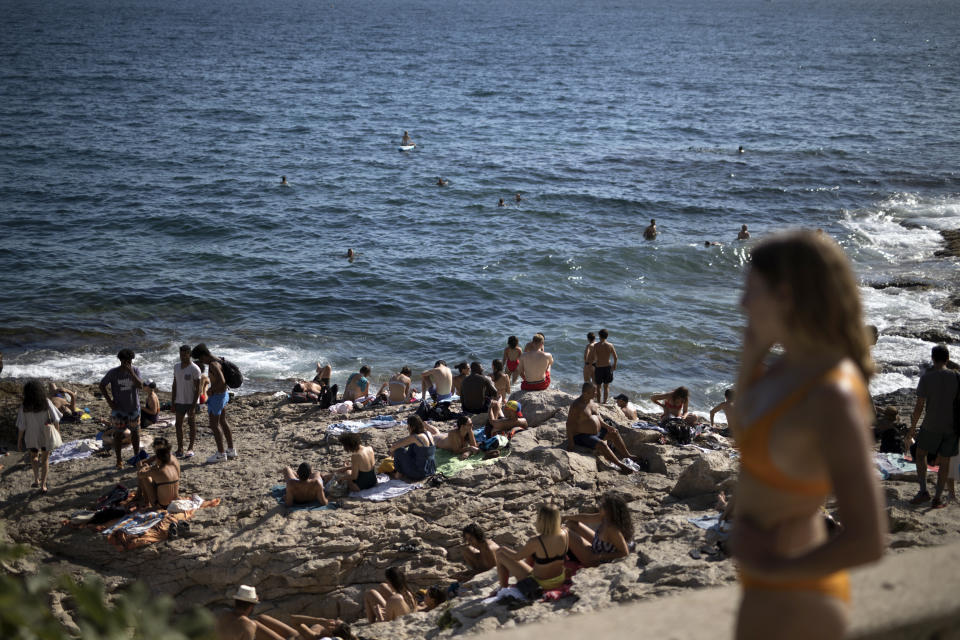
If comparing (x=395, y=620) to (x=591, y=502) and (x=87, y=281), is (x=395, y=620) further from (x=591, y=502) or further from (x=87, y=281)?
(x=87, y=281)

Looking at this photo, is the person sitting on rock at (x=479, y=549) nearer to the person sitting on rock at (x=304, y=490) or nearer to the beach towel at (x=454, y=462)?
the beach towel at (x=454, y=462)

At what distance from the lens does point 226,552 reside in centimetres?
1005

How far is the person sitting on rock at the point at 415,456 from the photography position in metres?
11.5

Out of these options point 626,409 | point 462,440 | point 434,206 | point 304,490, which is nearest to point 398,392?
point 462,440

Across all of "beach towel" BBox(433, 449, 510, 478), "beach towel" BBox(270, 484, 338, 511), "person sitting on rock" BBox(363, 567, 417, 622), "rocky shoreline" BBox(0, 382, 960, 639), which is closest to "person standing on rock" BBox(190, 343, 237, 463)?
"rocky shoreline" BBox(0, 382, 960, 639)

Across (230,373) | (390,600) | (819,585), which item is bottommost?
(390,600)

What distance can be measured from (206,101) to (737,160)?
39.0 m

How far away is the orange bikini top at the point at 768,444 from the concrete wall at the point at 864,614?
432 millimetres

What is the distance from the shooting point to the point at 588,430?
12.0m

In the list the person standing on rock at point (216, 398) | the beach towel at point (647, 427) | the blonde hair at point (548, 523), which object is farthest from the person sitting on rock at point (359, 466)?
the beach towel at point (647, 427)

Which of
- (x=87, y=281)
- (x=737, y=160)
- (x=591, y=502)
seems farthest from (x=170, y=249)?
(x=737, y=160)

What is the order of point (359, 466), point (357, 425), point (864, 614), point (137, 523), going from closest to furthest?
point (864, 614)
point (137, 523)
point (359, 466)
point (357, 425)

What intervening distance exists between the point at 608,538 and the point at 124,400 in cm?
808

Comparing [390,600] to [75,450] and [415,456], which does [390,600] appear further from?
[75,450]
